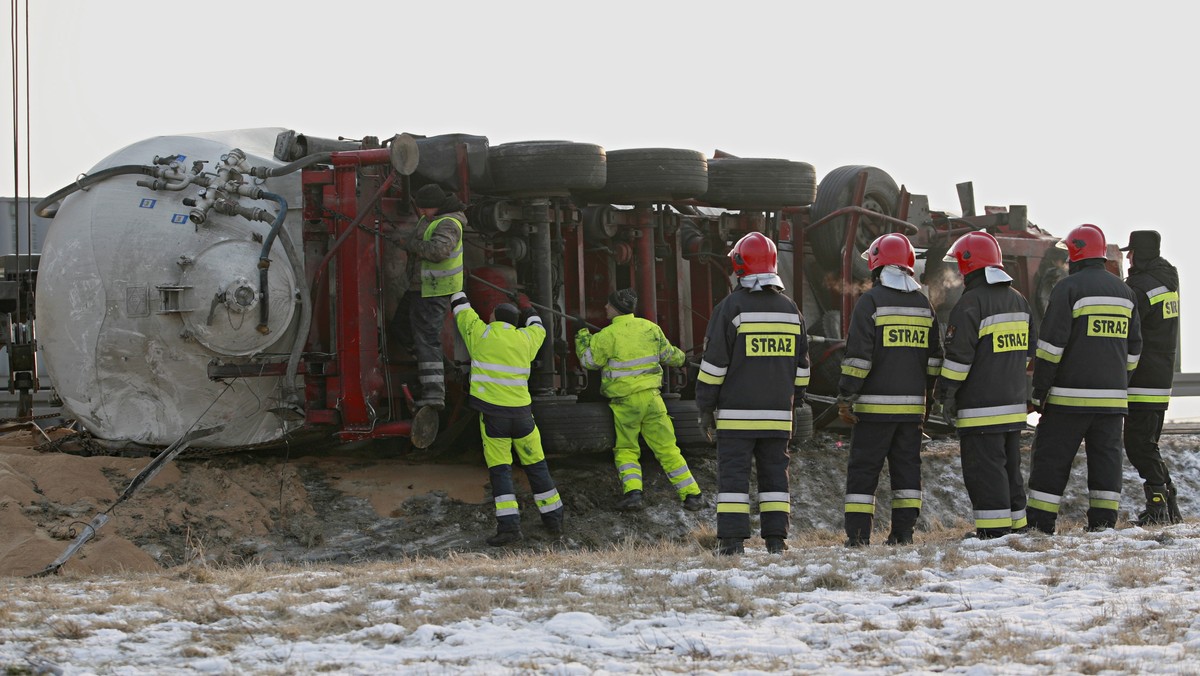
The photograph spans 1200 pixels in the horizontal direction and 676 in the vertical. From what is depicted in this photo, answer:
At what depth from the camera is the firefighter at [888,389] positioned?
770 centimetres

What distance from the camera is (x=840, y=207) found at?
12.0m

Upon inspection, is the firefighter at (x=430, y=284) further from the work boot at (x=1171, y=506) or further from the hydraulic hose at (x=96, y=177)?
the work boot at (x=1171, y=506)

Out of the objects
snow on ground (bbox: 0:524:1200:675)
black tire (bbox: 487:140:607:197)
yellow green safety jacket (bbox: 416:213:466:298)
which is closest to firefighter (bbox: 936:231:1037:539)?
snow on ground (bbox: 0:524:1200:675)

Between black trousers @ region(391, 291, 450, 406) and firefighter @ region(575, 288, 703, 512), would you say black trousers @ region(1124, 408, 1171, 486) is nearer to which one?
firefighter @ region(575, 288, 703, 512)

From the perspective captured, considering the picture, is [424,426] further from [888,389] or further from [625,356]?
[888,389]

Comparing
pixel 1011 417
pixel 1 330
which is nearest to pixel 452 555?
pixel 1011 417

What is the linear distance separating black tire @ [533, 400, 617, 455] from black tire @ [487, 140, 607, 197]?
4.87 feet

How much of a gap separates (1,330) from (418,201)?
3.32 meters

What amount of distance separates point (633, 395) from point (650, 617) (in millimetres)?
4481

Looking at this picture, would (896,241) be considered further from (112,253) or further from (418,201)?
(112,253)

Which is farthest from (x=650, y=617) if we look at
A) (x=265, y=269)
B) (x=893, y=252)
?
(x=265, y=269)

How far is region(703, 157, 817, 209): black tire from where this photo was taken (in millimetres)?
10797

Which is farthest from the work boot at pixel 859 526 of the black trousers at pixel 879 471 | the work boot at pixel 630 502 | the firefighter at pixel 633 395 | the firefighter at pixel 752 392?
the work boot at pixel 630 502

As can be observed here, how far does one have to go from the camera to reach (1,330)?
33.3 feet
